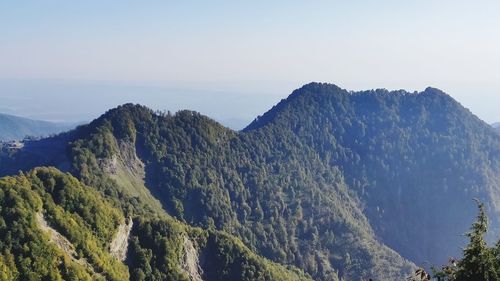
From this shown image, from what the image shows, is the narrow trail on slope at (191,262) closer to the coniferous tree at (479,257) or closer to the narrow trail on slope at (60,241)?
the narrow trail on slope at (60,241)

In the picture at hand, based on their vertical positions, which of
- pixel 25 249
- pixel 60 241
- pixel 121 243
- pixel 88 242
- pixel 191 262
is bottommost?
pixel 191 262

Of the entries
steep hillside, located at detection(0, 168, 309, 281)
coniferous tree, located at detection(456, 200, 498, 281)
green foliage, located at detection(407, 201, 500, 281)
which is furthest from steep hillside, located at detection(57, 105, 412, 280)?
coniferous tree, located at detection(456, 200, 498, 281)

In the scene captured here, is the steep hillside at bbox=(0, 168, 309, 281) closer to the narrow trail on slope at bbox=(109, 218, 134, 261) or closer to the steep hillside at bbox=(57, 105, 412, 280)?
the narrow trail on slope at bbox=(109, 218, 134, 261)

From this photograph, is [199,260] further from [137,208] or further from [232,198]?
[232,198]

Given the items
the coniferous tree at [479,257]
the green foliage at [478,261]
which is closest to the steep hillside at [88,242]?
the green foliage at [478,261]

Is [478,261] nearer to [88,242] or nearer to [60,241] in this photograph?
[60,241]

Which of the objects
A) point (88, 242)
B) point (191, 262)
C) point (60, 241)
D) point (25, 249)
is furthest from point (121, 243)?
point (25, 249)

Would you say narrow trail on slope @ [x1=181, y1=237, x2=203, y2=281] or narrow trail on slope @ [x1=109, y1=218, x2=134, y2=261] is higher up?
narrow trail on slope @ [x1=109, y1=218, x2=134, y2=261]

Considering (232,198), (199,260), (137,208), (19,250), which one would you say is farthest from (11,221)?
(232,198)

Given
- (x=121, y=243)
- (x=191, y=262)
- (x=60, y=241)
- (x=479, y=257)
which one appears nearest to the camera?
(x=479, y=257)
